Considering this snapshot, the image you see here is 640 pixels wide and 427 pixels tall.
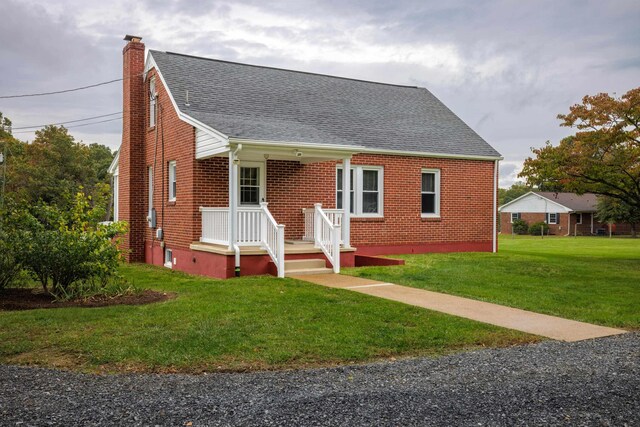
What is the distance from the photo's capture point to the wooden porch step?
13405 millimetres

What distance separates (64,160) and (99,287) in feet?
120

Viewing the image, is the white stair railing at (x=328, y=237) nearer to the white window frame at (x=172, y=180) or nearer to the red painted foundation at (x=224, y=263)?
the red painted foundation at (x=224, y=263)

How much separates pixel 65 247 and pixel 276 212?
6.80m

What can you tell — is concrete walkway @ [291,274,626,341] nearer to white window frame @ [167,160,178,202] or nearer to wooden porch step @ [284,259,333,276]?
wooden porch step @ [284,259,333,276]

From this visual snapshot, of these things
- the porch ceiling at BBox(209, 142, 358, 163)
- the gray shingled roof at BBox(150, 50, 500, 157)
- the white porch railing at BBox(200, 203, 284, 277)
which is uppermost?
the gray shingled roof at BBox(150, 50, 500, 157)

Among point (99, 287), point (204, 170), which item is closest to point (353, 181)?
point (204, 170)

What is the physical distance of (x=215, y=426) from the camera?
13.9ft

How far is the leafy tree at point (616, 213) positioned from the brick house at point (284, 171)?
32.1 meters

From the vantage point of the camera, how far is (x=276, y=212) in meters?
16.0

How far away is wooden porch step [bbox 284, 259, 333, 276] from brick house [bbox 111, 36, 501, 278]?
0.17 ft

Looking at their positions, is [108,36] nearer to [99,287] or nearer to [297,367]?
[99,287]

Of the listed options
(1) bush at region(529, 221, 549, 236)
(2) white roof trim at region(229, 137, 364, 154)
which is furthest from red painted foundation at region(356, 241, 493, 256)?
(1) bush at region(529, 221, 549, 236)

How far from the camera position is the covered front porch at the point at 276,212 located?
13.1m

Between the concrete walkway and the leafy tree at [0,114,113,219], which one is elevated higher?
the leafy tree at [0,114,113,219]
